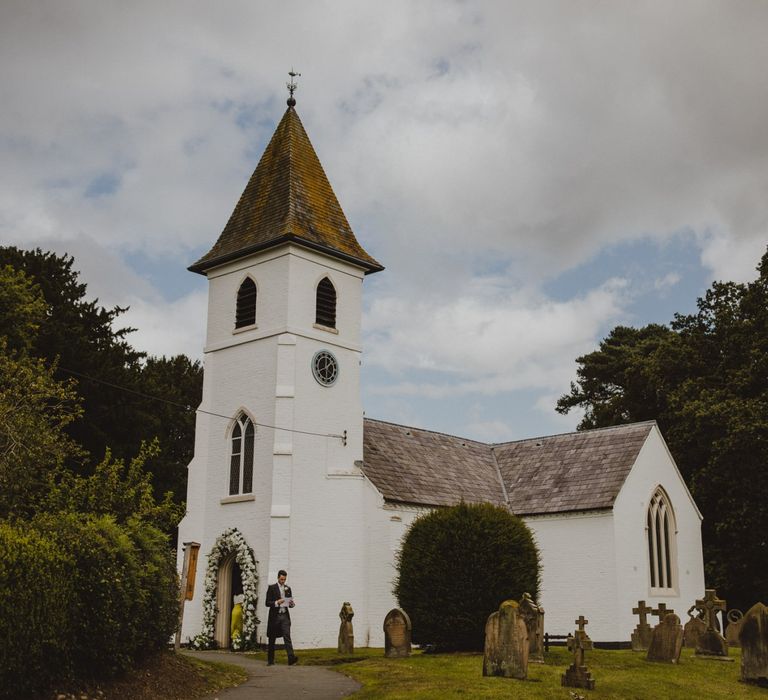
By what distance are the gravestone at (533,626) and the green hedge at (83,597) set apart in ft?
25.8

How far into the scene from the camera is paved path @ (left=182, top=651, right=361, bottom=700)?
48.0 feet

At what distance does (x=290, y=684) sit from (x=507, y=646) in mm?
3973

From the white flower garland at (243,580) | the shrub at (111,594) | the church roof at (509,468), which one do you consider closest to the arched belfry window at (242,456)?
the white flower garland at (243,580)

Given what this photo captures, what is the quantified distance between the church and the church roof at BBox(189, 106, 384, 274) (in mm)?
75

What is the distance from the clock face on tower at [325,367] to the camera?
2950 centimetres

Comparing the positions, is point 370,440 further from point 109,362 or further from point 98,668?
point 98,668

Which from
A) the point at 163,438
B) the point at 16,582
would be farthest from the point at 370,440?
the point at 16,582

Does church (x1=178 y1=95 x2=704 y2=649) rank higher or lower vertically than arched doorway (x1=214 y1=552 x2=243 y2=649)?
higher

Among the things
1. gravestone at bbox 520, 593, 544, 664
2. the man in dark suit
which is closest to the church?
the man in dark suit

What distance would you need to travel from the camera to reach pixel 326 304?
101 ft

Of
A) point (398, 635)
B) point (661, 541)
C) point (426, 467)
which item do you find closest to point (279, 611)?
point (398, 635)

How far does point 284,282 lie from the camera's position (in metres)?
29.5

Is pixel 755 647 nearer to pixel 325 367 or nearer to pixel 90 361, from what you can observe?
pixel 325 367

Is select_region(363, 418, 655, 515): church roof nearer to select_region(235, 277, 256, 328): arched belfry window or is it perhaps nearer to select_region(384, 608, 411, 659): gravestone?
select_region(235, 277, 256, 328): arched belfry window
